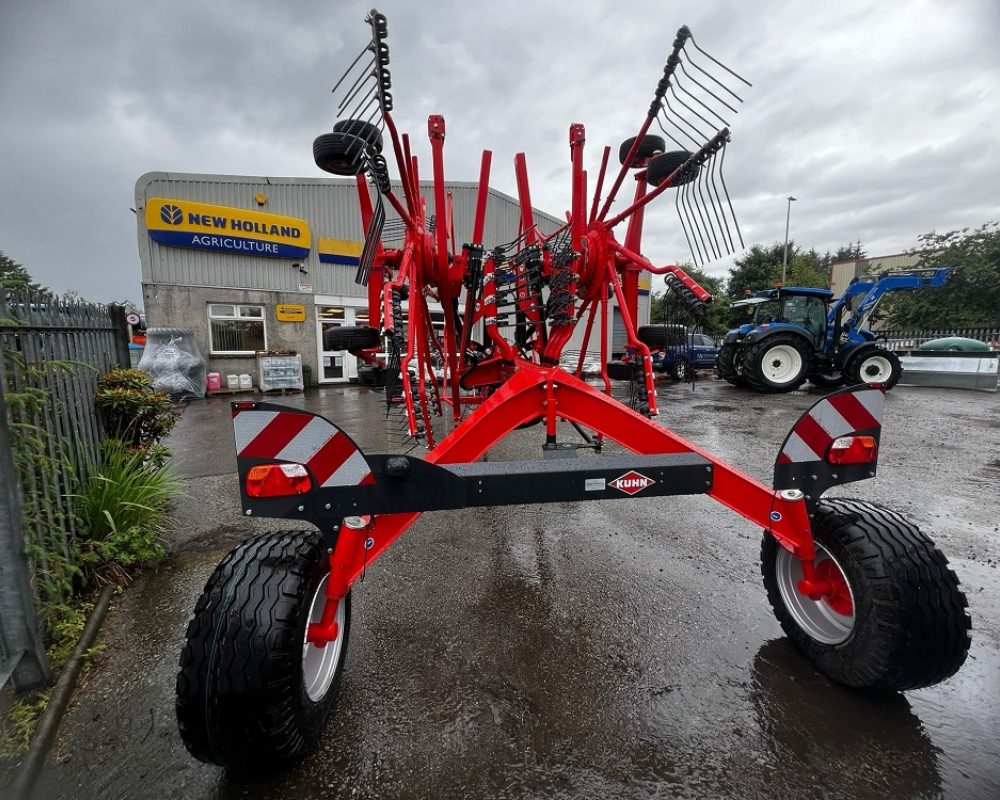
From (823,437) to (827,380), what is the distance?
14.1m

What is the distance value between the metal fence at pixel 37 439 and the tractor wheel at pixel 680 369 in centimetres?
1383

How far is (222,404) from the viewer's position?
11.2m

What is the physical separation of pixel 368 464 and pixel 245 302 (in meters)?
13.8

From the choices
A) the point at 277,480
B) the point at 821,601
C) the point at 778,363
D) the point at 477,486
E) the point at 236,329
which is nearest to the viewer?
the point at 277,480

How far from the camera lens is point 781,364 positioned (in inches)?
480

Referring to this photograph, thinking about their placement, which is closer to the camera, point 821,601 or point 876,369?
point 821,601

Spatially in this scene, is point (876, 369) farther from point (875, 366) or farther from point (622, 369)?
point (622, 369)

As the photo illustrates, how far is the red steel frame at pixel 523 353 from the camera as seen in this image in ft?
6.33

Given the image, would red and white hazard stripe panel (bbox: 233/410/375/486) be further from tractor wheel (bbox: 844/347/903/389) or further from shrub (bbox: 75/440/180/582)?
tractor wheel (bbox: 844/347/903/389)

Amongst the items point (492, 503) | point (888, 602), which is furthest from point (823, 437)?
point (492, 503)

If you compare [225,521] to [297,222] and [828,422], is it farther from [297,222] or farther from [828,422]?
[297,222]

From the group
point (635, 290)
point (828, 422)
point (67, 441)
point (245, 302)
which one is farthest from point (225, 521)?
point (245, 302)

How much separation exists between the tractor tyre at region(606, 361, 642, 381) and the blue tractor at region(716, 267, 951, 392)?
997cm

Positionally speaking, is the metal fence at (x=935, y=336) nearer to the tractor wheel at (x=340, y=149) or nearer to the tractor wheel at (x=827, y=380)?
the tractor wheel at (x=827, y=380)
